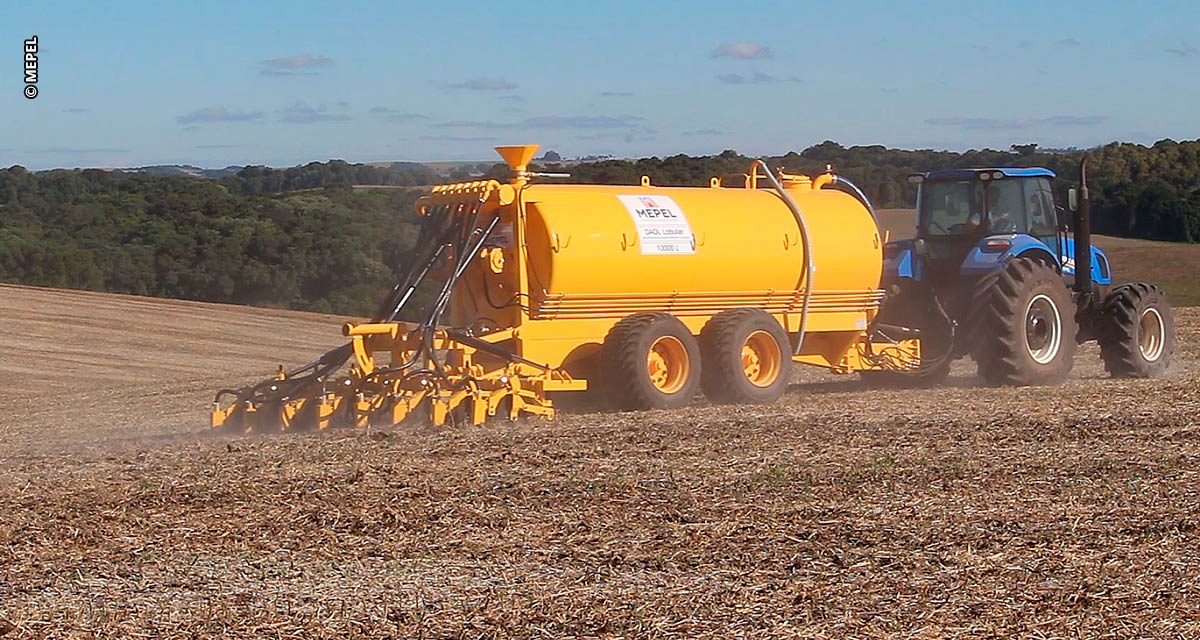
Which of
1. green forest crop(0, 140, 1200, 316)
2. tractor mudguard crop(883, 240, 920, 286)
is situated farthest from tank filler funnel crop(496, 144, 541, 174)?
green forest crop(0, 140, 1200, 316)

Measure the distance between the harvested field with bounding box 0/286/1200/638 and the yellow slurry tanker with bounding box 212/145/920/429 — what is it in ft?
1.64

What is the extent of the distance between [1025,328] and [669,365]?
11.1 ft

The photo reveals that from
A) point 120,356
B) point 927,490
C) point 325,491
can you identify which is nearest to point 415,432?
point 325,491

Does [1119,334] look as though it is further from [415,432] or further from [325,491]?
[325,491]

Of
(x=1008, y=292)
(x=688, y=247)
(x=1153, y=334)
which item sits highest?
(x=688, y=247)

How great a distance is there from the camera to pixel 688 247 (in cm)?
1195

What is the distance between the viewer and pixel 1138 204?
45.9 m

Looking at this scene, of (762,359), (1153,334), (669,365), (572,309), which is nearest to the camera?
(572,309)

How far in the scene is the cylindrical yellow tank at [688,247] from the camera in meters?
11.5

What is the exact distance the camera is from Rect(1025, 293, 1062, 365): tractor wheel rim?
43.3ft

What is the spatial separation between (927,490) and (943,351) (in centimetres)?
645

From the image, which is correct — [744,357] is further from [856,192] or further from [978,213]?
[978,213]

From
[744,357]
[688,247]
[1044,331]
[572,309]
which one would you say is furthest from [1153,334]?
[572,309]

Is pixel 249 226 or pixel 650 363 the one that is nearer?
pixel 650 363
